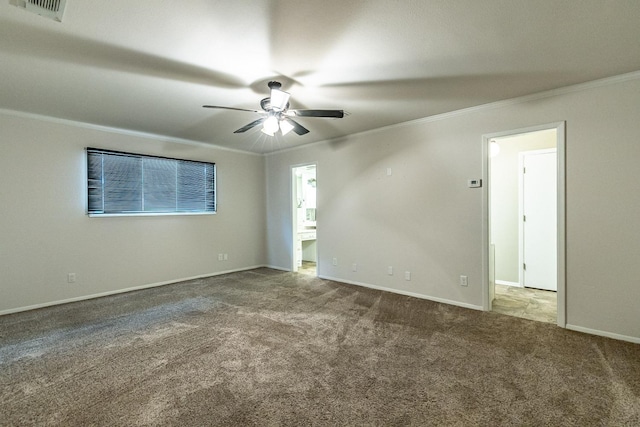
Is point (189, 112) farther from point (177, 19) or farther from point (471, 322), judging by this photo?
point (471, 322)

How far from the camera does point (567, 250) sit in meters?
3.01

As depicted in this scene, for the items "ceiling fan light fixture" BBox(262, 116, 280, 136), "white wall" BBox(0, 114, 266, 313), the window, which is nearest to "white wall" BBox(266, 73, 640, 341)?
Answer: the window

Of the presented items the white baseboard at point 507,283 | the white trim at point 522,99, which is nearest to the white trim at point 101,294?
the white trim at point 522,99

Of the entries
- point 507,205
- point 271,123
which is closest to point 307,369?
point 271,123

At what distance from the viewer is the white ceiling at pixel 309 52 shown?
6.02ft

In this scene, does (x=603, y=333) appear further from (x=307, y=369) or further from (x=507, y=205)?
(x=307, y=369)

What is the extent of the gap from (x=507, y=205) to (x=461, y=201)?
1613 millimetres

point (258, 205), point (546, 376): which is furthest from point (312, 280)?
point (546, 376)

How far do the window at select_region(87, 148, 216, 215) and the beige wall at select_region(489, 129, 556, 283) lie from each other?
5.00 meters

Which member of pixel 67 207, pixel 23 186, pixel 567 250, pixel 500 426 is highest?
pixel 23 186

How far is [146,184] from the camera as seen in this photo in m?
4.68

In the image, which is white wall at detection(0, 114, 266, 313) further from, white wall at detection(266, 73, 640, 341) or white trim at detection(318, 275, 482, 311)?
white trim at detection(318, 275, 482, 311)

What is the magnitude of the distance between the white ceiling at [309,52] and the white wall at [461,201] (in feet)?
1.06

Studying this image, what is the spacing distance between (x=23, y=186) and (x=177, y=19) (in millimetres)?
3441
